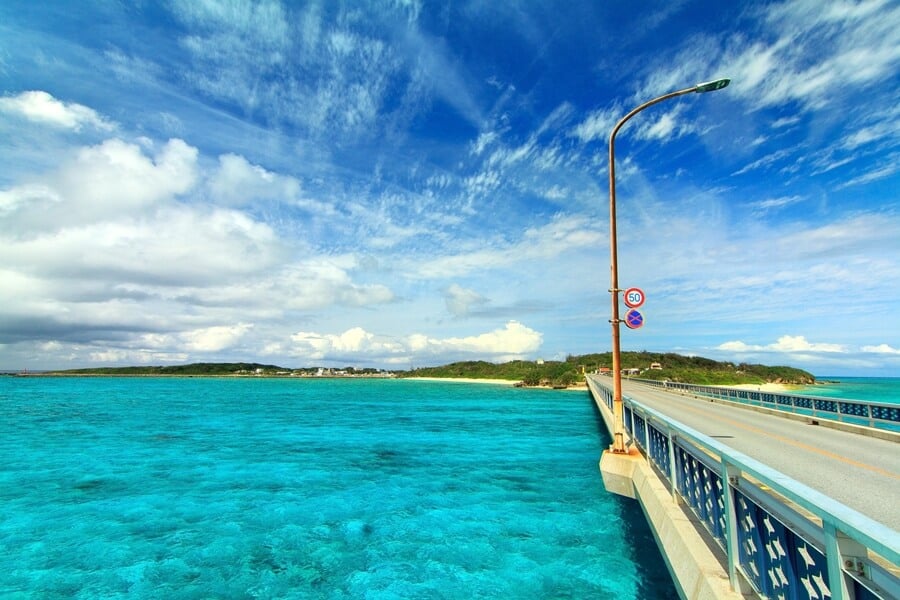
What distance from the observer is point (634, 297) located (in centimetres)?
1285

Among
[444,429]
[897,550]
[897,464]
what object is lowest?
[444,429]

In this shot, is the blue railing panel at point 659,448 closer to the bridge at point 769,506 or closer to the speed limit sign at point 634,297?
the bridge at point 769,506

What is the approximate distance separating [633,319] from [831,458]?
532 cm

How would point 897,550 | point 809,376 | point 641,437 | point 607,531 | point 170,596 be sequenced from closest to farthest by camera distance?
point 897,550 → point 170,596 → point 607,531 → point 641,437 → point 809,376

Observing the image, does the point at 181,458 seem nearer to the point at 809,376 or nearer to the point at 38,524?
the point at 38,524

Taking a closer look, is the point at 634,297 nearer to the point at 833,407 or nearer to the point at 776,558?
the point at 776,558

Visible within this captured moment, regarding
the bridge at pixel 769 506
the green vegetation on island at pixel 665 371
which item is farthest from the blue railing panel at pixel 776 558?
the green vegetation on island at pixel 665 371

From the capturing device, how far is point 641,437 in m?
12.5

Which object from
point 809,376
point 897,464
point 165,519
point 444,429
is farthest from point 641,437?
point 809,376

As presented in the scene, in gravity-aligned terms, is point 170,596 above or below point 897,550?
below

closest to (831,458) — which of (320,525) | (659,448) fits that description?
(659,448)

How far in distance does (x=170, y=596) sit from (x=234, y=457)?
→ 15.2 m

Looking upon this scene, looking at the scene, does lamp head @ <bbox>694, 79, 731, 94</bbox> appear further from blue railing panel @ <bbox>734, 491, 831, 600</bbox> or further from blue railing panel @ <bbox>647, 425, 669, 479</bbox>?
blue railing panel @ <bbox>734, 491, 831, 600</bbox>

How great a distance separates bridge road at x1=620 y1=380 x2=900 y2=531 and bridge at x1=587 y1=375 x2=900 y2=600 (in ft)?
0.11
